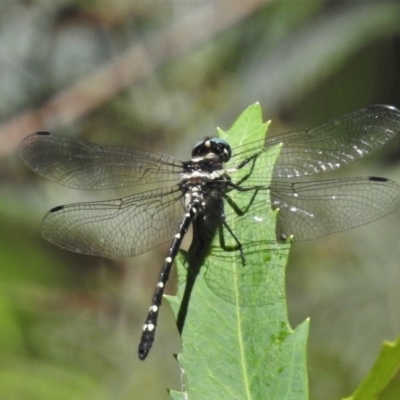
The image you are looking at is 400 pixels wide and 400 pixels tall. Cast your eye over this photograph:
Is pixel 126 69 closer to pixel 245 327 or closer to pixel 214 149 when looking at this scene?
pixel 214 149

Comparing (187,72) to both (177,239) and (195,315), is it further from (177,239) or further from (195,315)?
(195,315)

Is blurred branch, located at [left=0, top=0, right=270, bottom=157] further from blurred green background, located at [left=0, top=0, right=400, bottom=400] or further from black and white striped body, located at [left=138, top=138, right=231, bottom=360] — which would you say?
black and white striped body, located at [left=138, top=138, right=231, bottom=360]

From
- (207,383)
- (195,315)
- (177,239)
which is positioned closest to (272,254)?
(195,315)

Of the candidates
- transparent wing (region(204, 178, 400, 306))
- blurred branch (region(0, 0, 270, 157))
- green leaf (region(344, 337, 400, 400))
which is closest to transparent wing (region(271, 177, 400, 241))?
transparent wing (region(204, 178, 400, 306))

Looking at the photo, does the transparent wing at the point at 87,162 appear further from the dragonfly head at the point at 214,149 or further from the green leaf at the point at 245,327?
the green leaf at the point at 245,327

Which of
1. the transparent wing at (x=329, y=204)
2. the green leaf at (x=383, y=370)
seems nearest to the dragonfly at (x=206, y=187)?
the transparent wing at (x=329, y=204)

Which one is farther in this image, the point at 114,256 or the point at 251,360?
the point at 114,256
